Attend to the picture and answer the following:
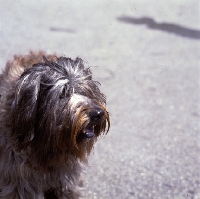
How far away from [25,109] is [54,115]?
240 mm

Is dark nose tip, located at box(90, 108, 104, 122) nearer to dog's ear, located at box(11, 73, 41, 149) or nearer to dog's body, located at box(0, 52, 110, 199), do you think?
dog's body, located at box(0, 52, 110, 199)

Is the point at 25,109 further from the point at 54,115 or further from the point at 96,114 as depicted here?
the point at 96,114

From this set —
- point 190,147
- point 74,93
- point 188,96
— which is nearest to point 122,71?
point 188,96

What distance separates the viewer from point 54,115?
3984 mm

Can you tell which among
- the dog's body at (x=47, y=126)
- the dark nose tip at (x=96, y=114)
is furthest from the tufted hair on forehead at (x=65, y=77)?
the dark nose tip at (x=96, y=114)

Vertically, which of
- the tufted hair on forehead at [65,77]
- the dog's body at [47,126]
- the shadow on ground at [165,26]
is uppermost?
the tufted hair on forehead at [65,77]

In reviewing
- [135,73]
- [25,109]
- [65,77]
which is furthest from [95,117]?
[135,73]

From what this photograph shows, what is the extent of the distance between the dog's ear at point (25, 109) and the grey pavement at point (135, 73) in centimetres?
119

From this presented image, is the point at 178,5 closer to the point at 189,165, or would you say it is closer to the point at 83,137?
the point at 189,165

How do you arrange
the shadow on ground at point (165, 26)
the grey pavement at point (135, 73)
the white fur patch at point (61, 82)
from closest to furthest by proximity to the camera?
the white fur patch at point (61, 82)
the grey pavement at point (135, 73)
the shadow on ground at point (165, 26)

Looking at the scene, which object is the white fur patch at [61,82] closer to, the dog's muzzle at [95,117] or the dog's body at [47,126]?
the dog's body at [47,126]

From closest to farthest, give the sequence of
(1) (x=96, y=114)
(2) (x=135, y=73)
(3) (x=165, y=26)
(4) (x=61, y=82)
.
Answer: (1) (x=96, y=114)
(4) (x=61, y=82)
(2) (x=135, y=73)
(3) (x=165, y=26)

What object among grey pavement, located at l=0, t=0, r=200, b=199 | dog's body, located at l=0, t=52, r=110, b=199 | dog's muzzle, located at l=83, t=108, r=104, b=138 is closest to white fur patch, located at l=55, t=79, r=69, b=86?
dog's body, located at l=0, t=52, r=110, b=199

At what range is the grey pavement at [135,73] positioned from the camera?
5.53 m
